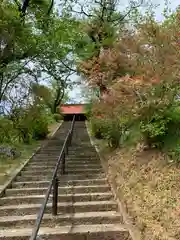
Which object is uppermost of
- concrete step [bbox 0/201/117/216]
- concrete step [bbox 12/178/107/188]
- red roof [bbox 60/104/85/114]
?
red roof [bbox 60/104/85/114]

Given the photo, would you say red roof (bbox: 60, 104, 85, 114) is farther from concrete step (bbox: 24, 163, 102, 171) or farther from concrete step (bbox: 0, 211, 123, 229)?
concrete step (bbox: 0, 211, 123, 229)

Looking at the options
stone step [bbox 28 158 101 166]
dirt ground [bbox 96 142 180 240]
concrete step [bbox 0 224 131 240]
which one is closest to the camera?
dirt ground [bbox 96 142 180 240]

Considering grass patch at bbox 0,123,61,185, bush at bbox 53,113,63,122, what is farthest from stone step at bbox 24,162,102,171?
bush at bbox 53,113,63,122

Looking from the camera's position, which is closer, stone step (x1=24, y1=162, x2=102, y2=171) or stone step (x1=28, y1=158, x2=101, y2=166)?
stone step (x1=24, y1=162, x2=102, y2=171)

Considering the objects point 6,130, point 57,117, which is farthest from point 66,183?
point 57,117

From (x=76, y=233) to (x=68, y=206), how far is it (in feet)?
4.03

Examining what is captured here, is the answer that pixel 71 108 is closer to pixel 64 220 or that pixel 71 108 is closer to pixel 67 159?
pixel 67 159

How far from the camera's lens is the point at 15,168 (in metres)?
9.86

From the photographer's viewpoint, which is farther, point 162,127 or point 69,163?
point 69,163

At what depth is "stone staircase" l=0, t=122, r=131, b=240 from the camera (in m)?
5.84

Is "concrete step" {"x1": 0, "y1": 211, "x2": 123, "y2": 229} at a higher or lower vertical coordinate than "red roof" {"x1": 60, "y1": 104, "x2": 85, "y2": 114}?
lower

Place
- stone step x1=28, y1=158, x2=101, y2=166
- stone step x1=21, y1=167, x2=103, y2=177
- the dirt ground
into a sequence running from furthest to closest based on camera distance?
stone step x1=28, y1=158, x2=101, y2=166 < stone step x1=21, y1=167, x2=103, y2=177 < the dirt ground

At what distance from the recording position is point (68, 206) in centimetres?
702

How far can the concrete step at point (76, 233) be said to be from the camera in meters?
5.74
